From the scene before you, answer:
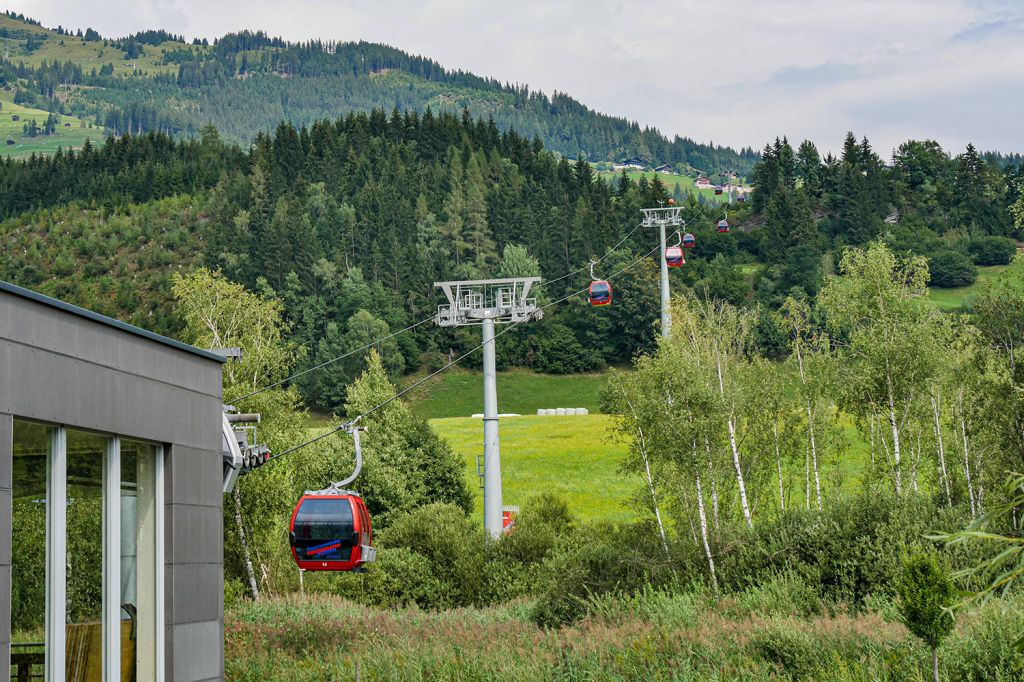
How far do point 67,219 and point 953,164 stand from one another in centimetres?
10909

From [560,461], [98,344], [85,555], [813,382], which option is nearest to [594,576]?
[813,382]

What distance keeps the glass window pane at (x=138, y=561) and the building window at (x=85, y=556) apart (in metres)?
0.01

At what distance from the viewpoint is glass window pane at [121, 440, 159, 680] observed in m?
12.7

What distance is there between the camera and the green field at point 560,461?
59.1m

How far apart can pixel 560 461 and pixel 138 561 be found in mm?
57605

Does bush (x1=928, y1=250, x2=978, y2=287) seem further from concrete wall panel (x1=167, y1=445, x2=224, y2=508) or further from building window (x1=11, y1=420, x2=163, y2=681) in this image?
building window (x1=11, y1=420, x2=163, y2=681)

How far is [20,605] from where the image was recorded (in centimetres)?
1059

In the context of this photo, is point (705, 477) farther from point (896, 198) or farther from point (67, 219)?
point (67, 219)

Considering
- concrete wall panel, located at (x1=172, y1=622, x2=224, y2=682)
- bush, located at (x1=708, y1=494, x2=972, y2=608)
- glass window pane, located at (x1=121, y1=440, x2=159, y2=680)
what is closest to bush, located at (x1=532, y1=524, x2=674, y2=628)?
bush, located at (x1=708, y1=494, x2=972, y2=608)

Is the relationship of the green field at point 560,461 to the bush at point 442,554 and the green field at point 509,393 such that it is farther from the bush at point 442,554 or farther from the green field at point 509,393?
the green field at point 509,393

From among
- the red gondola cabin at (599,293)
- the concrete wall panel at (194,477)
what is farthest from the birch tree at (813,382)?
the concrete wall panel at (194,477)

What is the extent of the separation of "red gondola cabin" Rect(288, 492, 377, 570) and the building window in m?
11.7

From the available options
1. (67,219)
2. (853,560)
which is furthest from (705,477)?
(67,219)

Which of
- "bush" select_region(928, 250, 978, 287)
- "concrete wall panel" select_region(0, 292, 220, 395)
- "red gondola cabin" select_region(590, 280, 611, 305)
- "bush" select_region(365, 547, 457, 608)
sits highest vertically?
"bush" select_region(928, 250, 978, 287)
